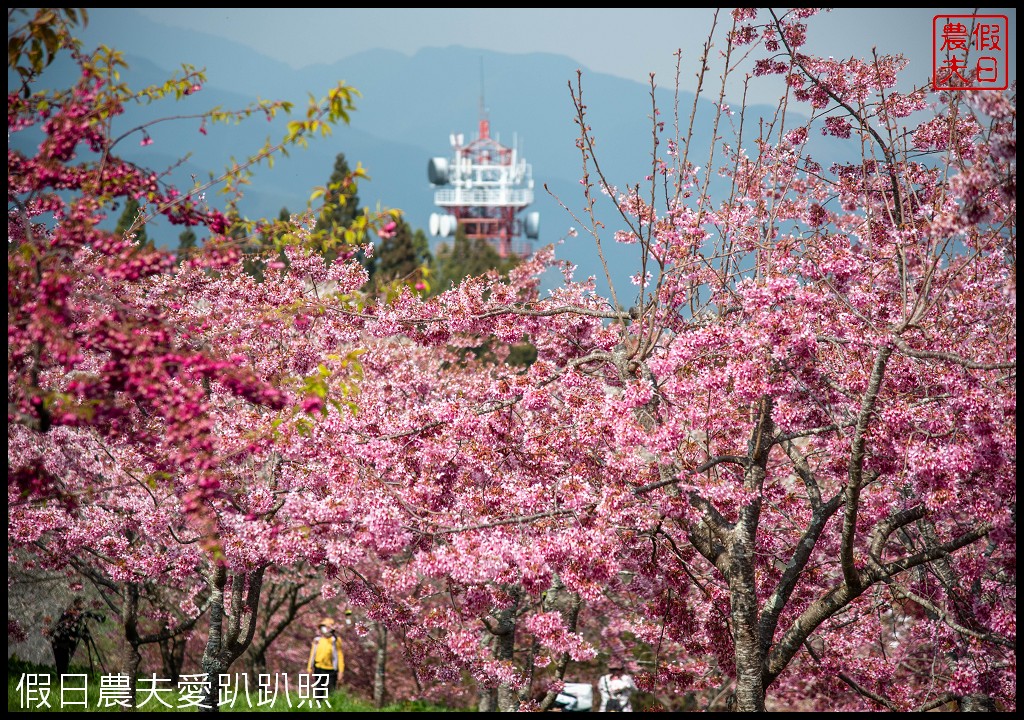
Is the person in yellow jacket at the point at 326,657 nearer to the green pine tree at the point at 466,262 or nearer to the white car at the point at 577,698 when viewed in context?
the white car at the point at 577,698

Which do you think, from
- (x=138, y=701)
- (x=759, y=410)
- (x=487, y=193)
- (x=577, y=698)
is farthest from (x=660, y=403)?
(x=487, y=193)

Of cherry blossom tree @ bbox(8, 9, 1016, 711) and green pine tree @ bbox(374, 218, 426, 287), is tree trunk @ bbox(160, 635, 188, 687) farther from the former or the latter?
green pine tree @ bbox(374, 218, 426, 287)

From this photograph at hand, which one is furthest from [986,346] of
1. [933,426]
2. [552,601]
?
[552,601]

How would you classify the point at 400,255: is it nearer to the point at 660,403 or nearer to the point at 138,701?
the point at 138,701

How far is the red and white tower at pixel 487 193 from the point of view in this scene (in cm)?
10319

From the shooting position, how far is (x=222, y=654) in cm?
967

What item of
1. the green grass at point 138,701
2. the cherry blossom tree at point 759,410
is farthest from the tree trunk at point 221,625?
the cherry blossom tree at point 759,410

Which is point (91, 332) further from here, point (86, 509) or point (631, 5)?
point (86, 509)

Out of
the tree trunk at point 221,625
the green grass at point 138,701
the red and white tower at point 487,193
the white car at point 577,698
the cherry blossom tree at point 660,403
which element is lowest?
the white car at point 577,698

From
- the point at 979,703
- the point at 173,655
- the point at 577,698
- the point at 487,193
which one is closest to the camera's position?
the point at 979,703

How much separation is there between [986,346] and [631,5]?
5191mm

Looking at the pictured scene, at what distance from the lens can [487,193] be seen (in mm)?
103625

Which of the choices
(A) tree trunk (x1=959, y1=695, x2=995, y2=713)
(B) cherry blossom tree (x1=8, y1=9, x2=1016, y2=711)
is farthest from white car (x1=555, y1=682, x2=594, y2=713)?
(A) tree trunk (x1=959, y1=695, x2=995, y2=713)

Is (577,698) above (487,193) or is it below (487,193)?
below
